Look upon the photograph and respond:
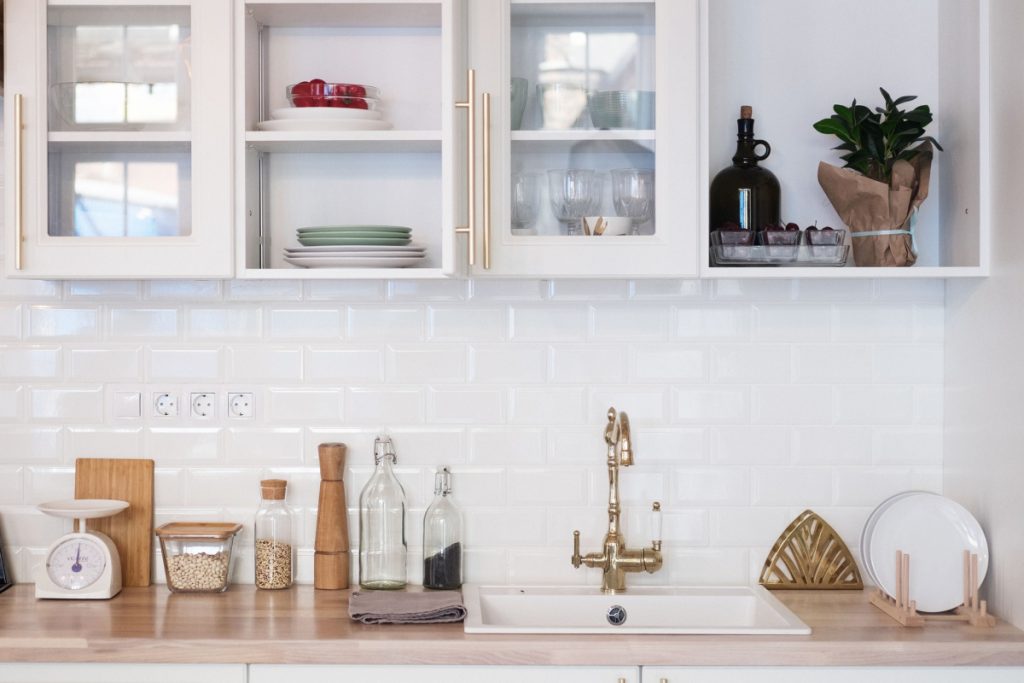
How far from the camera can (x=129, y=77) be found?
219 cm

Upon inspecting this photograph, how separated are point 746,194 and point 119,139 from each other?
1309 mm

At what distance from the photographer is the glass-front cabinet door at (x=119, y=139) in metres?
2.16

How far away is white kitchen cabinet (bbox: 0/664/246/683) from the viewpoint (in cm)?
200

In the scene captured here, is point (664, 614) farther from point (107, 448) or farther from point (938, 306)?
point (107, 448)

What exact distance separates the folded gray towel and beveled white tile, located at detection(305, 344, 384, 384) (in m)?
0.52

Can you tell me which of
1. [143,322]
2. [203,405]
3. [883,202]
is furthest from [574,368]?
[143,322]

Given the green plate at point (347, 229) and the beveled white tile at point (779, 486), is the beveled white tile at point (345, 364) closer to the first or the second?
the green plate at point (347, 229)

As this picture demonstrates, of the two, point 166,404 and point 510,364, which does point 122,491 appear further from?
point 510,364


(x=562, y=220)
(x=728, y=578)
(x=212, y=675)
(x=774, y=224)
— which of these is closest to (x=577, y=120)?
(x=562, y=220)

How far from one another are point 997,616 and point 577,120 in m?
1.32

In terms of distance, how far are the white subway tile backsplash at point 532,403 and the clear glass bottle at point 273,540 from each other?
0.21ft

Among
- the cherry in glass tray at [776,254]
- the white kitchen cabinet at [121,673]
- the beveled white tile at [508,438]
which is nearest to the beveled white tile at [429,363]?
the beveled white tile at [508,438]

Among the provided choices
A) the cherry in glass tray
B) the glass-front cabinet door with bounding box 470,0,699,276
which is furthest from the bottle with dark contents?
the glass-front cabinet door with bounding box 470,0,699,276

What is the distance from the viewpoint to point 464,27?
7.20 feet
